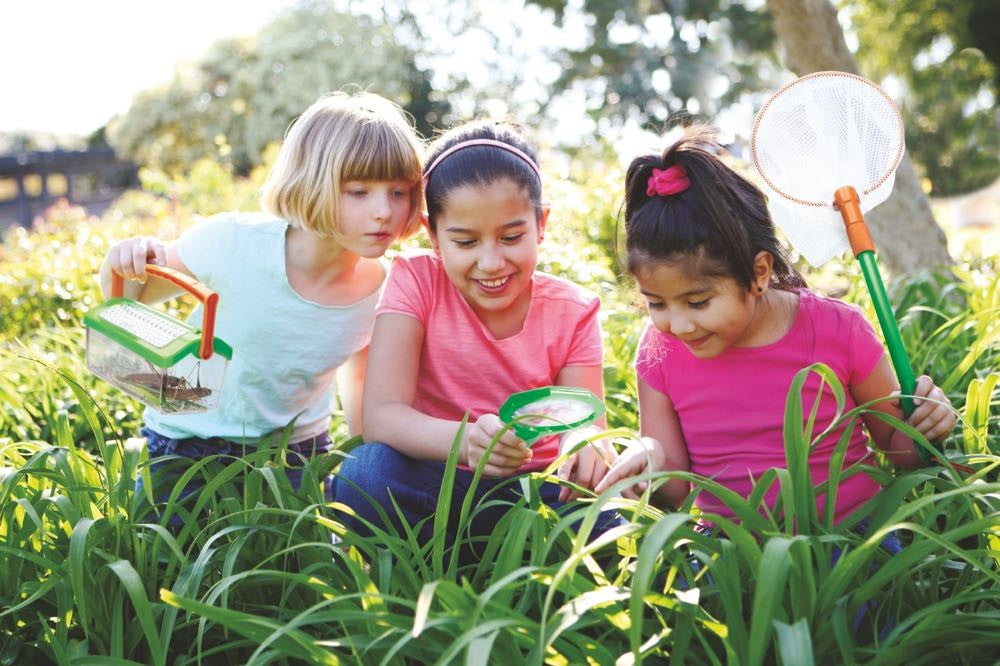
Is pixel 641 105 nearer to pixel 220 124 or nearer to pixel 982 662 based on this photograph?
pixel 220 124

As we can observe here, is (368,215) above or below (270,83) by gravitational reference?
below

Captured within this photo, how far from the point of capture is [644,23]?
22719 mm


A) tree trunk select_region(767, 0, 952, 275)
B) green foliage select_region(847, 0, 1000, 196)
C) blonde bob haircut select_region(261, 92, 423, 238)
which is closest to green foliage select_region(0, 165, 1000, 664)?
blonde bob haircut select_region(261, 92, 423, 238)

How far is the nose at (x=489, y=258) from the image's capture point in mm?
1970

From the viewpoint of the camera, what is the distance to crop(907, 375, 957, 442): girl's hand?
171 centimetres

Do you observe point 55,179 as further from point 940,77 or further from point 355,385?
point 355,385

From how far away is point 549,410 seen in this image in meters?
1.72

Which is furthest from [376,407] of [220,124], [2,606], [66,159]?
[66,159]

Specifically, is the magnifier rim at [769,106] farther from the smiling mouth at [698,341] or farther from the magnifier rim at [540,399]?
the magnifier rim at [540,399]

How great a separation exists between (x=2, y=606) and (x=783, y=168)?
1.61 metres

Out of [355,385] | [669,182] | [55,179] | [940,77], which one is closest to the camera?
[669,182]

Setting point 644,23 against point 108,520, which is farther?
point 644,23

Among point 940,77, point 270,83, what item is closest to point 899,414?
point 940,77

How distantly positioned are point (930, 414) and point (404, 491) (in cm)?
101
